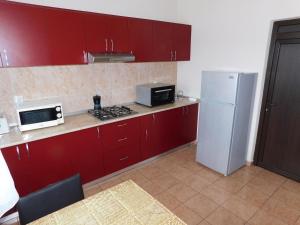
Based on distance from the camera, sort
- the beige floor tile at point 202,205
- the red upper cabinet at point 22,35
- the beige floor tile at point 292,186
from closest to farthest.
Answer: the red upper cabinet at point 22,35
the beige floor tile at point 202,205
the beige floor tile at point 292,186

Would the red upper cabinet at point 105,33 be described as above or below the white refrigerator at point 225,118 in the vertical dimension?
above

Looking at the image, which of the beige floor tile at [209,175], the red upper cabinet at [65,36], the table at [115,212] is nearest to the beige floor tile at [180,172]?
the beige floor tile at [209,175]

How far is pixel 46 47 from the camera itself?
2.10 meters

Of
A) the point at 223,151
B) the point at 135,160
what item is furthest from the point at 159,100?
the point at 223,151

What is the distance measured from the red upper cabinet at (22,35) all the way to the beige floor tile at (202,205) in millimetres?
2234

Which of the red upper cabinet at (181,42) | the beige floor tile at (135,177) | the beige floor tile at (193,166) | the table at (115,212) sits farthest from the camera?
the red upper cabinet at (181,42)

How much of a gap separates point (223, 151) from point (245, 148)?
0.46m

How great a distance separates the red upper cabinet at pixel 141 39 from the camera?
270cm

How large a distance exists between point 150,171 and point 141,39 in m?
1.88

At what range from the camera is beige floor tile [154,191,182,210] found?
2.27 m

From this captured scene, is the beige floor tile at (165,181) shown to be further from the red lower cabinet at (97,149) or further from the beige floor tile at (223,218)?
the beige floor tile at (223,218)

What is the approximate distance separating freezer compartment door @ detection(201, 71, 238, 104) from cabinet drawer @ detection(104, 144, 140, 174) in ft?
4.12

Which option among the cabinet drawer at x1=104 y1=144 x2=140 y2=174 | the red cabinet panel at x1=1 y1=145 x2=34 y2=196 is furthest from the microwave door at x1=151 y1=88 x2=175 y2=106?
the red cabinet panel at x1=1 y1=145 x2=34 y2=196

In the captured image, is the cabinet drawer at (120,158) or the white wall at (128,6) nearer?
the white wall at (128,6)
